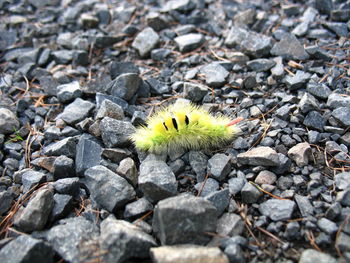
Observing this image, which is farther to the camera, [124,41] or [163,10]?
[163,10]

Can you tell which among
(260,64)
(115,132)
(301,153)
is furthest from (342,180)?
(115,132)

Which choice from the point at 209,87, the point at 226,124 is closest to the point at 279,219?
the point at 226,124

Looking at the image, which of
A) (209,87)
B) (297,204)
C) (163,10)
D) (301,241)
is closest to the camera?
(301,241)

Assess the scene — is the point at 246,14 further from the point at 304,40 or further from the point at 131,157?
the point at 131,157

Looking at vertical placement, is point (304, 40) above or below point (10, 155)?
above

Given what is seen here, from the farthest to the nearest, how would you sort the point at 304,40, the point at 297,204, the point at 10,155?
the point at 304,40
the point at 10,155
the point at 297,204

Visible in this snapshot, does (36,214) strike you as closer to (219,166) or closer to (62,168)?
(62,168)

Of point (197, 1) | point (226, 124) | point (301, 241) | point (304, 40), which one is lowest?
point (301, 241)
